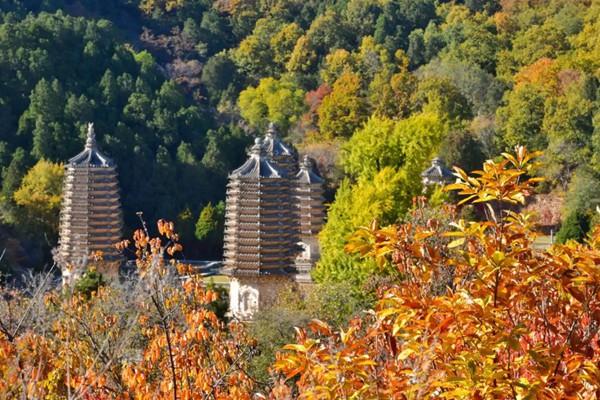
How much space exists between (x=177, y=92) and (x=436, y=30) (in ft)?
46.0

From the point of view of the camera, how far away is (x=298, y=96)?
5044 centimetres

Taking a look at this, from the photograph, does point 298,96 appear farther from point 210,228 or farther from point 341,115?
point 210,228

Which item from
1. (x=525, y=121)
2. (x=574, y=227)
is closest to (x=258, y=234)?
(x=574, y=227)

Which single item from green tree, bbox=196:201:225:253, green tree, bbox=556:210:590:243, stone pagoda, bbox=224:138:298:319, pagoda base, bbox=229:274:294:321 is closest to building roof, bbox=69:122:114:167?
stone pagoda, bbox=224:138:298:319

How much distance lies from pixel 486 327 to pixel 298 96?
45739 mm

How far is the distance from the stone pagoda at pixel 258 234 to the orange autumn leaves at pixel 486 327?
21218 millimetres

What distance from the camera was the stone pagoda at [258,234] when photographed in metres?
27.1

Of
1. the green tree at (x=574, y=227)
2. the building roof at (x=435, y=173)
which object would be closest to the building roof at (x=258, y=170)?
the building roof at (x=435, y=173)

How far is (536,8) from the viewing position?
5269 centimetres

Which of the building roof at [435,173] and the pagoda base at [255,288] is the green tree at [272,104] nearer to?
the building roof at [435,173]

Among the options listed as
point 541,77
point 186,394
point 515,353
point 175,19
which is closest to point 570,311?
point 515,353

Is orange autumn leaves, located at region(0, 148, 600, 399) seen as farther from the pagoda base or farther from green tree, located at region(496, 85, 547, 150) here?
green tree, located at region(496, 85, 547, 150)

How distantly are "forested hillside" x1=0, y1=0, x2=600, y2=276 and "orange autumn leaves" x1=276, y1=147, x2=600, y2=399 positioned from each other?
1980 centimetres

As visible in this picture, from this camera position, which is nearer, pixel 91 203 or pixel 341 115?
pixel 91 203
